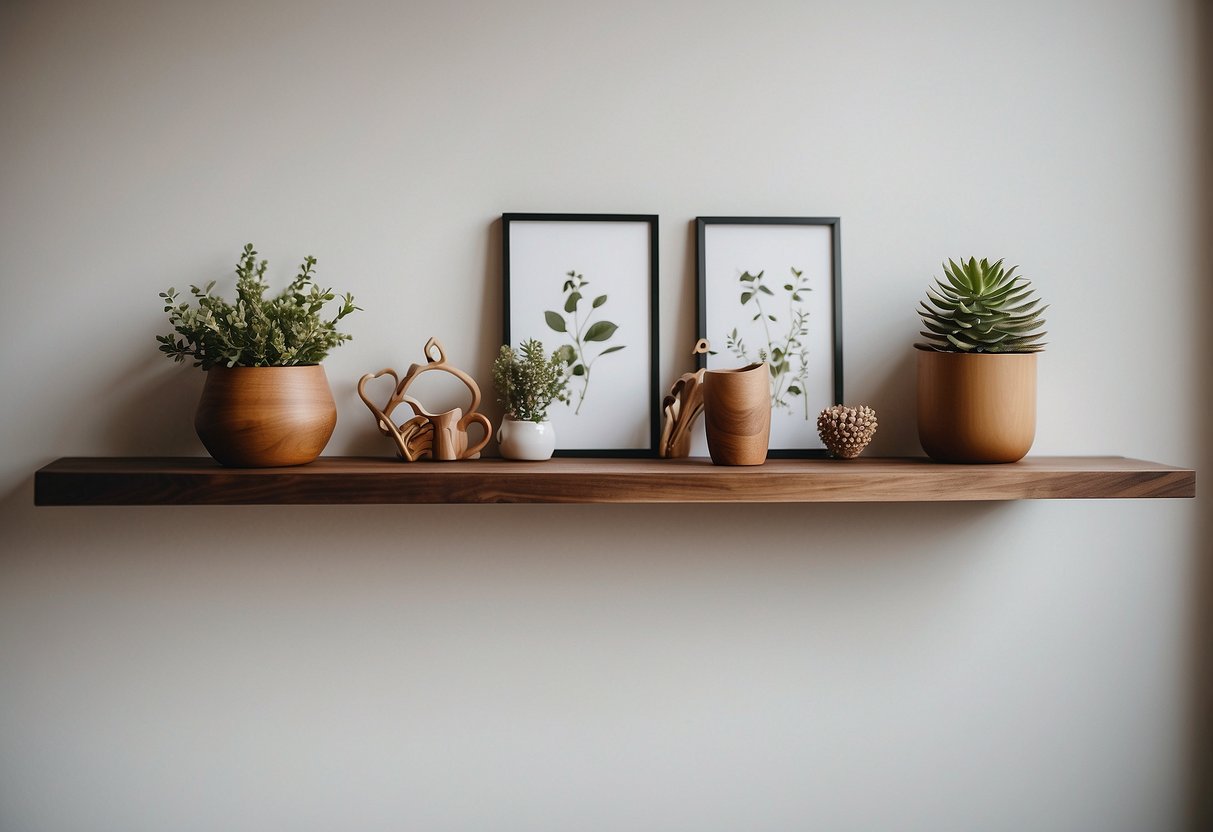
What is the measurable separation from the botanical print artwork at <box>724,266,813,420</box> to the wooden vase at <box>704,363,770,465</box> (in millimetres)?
139

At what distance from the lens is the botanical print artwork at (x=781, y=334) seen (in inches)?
51.3

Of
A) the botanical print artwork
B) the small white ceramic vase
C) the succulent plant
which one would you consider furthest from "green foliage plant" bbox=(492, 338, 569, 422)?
the succulent plant

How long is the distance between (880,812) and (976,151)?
1.18 m

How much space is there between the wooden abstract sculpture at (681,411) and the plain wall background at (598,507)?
0.21 feet

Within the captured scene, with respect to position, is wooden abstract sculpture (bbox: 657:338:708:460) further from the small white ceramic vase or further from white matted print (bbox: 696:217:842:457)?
the small white ceramic vase

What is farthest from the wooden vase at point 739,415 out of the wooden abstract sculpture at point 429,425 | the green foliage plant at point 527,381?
the wooden abstract sculpture at point 429,425

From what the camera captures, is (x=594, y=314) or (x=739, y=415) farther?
(x=594, y=314)

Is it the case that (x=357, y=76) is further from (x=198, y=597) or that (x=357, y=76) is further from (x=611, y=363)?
(x=198, y=597)

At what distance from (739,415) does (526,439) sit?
336mm

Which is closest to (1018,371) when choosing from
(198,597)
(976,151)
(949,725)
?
(976,151)

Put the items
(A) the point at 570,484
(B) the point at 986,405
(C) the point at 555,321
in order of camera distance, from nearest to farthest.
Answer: (A) the point at 570,484
(B) the point at 986,405
(C) the point at 555,321

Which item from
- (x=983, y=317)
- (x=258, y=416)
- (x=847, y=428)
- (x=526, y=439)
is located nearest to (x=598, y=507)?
(x=526, y=439)

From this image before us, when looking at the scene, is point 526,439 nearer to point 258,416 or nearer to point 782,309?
point 258,416

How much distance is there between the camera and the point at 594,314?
4.23 feet
